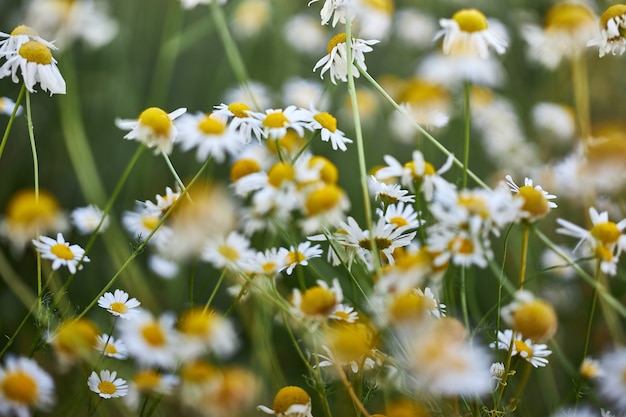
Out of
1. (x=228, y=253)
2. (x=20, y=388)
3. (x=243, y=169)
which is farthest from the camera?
(x=243, y=169)

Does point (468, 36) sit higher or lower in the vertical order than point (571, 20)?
lower

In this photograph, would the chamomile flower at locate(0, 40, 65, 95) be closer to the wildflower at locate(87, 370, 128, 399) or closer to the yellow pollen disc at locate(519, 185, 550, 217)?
the wildflower at locate(87, 370, 128, 399)

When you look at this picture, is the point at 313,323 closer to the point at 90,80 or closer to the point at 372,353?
the point at 372,353

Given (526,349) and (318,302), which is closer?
(318,302)

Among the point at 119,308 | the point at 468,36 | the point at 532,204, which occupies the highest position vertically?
the point at 468,36

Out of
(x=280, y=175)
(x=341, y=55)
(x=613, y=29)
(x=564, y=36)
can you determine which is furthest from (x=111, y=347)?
(x=564, y=36)

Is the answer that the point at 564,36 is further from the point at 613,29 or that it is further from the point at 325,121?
the point at 325,121

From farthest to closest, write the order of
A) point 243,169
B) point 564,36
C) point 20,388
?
point 564,36, point 243,169, point 20,388
